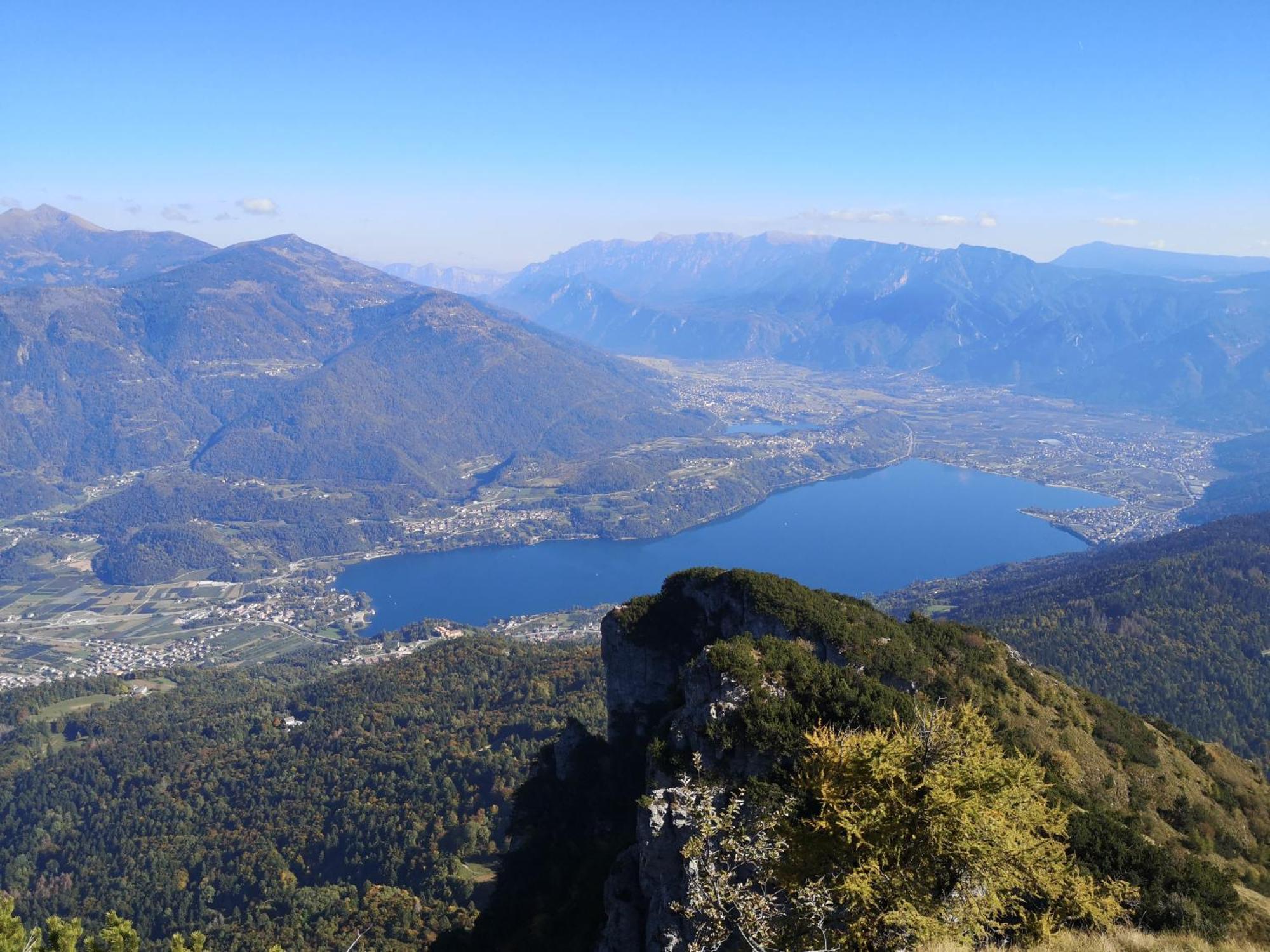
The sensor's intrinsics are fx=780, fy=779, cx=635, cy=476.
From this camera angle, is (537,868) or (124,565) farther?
(124,565)

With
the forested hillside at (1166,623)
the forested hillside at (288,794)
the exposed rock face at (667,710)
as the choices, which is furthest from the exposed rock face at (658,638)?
the forested hillside at (1166,623)

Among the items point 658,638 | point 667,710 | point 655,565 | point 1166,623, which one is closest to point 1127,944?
→ point 667,710

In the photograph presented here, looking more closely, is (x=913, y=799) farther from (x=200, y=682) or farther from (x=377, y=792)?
(x=200, y=682)

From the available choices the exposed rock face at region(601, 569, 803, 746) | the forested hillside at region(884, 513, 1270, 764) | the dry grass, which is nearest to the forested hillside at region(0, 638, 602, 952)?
the exposed rock face at region(601, 569, 803, 746)

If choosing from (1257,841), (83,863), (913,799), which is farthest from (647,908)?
(83,863)

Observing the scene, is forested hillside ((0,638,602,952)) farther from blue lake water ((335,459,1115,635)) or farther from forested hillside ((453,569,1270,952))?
blue lake water ((335,459,1115,635))

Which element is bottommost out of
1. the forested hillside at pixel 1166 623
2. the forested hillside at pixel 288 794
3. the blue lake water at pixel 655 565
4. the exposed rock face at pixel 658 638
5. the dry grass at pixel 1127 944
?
the blue lake water at pixel 655 565

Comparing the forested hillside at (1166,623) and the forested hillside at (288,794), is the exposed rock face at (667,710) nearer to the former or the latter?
the forested hillside at (288,794)
